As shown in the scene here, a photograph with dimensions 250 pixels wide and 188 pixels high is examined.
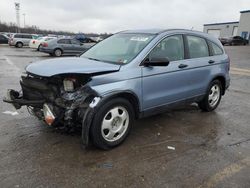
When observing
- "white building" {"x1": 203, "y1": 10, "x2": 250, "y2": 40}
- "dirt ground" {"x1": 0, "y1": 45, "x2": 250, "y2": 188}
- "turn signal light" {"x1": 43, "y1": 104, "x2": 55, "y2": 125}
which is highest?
"white building" {"x1": 203, "y1": 10, "x2": 250, "y2": 40}

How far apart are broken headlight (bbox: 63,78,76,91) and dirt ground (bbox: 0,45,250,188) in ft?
3.02

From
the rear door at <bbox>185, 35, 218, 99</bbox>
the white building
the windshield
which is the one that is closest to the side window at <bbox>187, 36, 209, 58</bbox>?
the rear door at <bbox>185, 35, 218, 99</bbox>

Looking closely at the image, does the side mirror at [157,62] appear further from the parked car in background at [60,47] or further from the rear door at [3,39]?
the rear door at [3,39]

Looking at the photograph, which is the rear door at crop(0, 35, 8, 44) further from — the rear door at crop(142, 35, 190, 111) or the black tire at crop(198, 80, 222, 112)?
the rear door at crop(142, 35, 190, 111)

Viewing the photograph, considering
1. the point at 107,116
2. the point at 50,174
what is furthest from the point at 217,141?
the point at 50,174

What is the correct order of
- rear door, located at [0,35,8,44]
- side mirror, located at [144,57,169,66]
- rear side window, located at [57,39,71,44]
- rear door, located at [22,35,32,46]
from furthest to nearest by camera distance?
rear door, located at [0,35,8,44], rear door, located at [22,35,32,46], rear side window, located at [57,39,71,44], side mirror, located at [144,57,169,66]

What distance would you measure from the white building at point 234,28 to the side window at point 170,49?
120 ft

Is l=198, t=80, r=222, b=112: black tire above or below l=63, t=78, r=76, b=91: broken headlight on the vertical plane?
below

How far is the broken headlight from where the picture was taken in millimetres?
3656

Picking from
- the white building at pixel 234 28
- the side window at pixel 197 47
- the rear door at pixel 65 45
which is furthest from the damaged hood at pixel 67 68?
the white building at pixel 234 28

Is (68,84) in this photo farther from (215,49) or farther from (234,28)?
(234,28)

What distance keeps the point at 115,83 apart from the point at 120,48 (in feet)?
3.86

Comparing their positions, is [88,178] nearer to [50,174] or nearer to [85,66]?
[50,174]

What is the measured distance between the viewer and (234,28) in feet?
169
